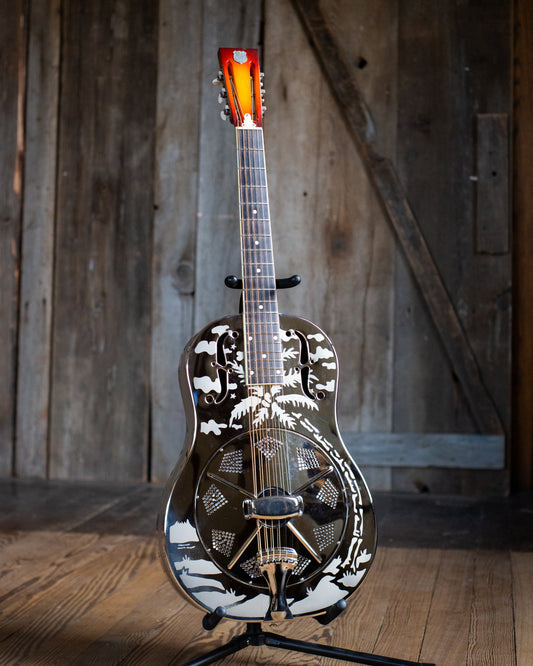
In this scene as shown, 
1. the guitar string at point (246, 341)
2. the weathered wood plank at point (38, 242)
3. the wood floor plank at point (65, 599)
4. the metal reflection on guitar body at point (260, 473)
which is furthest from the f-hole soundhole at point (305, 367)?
the weathered wood plank at point (38, 242)

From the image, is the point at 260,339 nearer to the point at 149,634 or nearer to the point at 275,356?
the point at 275,356

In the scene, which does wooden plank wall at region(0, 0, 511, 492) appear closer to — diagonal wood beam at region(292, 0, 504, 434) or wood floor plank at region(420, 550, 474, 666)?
diagonal wood beam at region(292, 0, 504, 434)

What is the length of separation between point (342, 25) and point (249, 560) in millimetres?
2470

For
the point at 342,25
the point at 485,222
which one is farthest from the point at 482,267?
the point at 342,25

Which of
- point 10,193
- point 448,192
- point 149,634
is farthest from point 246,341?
point 10,193

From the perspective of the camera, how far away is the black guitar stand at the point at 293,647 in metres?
1.37

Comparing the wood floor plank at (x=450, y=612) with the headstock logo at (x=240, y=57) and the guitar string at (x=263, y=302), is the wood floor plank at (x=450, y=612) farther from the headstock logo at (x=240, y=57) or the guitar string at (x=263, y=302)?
the headstock logo at (x=240, y=57)

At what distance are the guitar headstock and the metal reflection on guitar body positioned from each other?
2.3 inches

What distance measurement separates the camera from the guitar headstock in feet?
4.97

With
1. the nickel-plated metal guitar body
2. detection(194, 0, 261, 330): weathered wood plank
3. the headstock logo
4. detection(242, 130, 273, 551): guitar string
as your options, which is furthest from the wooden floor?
the headstock logo

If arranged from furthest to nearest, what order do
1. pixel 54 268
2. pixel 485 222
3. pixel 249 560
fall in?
pixel 54 268 < pixel 485 222 < pixel 249 560

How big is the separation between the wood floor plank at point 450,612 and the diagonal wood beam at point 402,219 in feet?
3.09

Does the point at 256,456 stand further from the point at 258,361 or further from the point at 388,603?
the point at 388,603

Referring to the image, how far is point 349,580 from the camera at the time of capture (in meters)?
1.39
